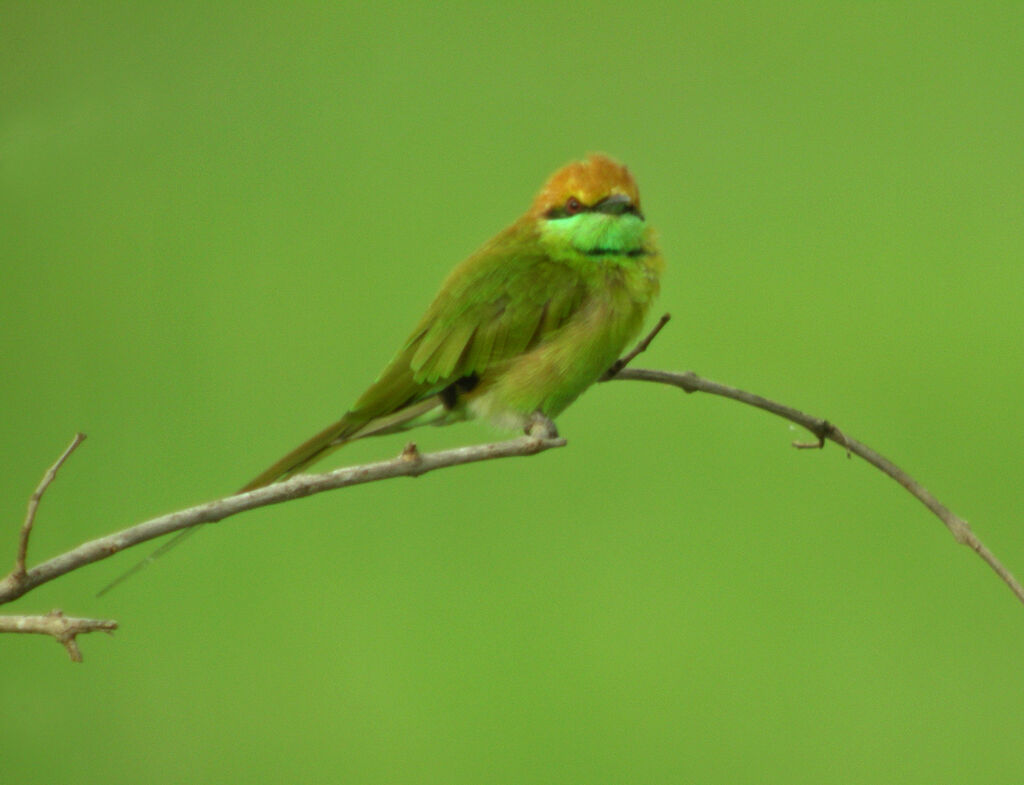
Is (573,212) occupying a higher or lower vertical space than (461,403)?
higher

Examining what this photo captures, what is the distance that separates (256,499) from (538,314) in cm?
Result: 49

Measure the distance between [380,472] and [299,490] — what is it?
6 centimetres

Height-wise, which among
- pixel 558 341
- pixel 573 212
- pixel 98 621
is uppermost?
pixel 573 212

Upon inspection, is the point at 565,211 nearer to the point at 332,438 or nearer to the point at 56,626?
the point at 332,438

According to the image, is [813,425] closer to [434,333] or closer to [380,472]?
[434,333]

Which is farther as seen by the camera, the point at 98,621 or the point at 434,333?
the point at 434,333

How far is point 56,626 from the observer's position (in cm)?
79

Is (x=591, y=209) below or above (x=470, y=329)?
above

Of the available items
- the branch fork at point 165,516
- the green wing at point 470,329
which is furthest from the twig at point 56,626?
the green wing at point 470,329

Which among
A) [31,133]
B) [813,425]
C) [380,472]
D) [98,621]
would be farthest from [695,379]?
[31,133]

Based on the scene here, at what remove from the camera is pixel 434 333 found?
3.94 feet

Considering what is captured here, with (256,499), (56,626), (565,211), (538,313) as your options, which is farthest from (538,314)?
(56,626)

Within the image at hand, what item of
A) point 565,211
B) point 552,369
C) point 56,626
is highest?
point 565,211

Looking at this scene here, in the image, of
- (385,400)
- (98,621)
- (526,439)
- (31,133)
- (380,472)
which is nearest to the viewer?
(98,621)
